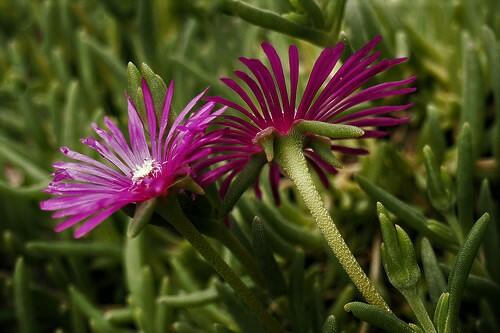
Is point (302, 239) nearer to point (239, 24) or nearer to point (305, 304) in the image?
point (305, 304)

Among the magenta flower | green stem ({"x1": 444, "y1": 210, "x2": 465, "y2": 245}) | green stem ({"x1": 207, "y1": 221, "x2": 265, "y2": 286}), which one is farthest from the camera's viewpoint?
green stem ({"x1": 444, "y1": 210, "x2": 465, "y2": 245})

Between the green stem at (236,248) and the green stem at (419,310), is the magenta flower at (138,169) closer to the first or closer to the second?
the green stem at (236,248)

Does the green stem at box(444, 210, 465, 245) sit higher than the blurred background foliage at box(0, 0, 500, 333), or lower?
lower

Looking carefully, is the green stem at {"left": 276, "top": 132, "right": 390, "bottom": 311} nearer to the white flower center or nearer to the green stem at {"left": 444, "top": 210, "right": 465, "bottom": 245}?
the white flower center

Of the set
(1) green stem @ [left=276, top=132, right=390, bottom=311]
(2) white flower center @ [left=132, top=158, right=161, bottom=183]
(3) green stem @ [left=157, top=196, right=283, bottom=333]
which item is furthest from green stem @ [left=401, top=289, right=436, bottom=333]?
(2) white flower center @ [left=132, top=158, right=161, bottom=183]

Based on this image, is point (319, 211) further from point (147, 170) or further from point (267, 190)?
point (267, 190)

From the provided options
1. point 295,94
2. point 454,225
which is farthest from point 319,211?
point 454,225
